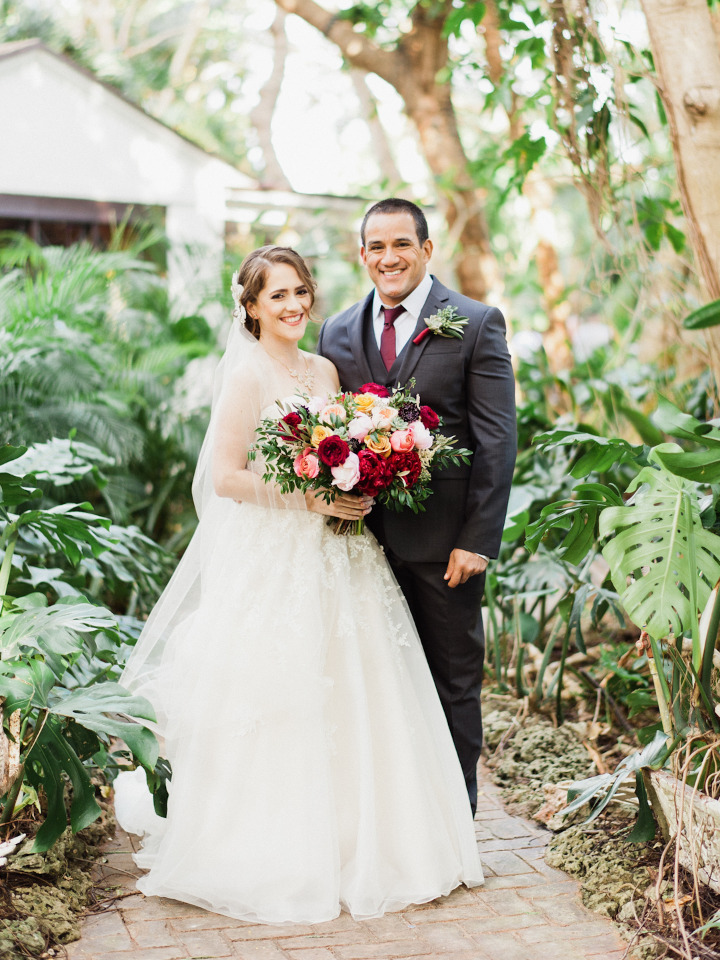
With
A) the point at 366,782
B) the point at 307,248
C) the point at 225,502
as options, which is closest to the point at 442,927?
the point at 366,782

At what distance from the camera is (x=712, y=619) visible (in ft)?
9.09

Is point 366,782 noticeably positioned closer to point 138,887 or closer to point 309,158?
point 138,887

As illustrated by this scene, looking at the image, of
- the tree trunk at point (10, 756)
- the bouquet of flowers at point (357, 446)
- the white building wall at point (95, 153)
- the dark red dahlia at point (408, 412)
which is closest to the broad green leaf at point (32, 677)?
the tree trunk at point (10, 756)

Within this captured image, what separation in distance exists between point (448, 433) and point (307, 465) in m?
0.66

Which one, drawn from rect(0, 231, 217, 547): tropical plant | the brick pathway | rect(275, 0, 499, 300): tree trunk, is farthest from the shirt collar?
rect(275, 0, 499, 300): tree trunk

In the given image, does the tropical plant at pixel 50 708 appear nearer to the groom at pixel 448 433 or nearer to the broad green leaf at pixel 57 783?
the broad green leaf at pixel 57 783

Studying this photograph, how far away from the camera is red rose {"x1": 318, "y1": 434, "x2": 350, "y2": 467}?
8.73ft

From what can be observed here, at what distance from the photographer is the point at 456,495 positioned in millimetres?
3182

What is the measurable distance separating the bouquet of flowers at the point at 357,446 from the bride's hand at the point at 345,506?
0.13 feet

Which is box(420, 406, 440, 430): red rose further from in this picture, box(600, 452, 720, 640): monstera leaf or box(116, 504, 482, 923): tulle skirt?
box(600, 452, 720, 640): monstera leaf

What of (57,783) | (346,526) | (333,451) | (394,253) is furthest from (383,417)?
(57,783)

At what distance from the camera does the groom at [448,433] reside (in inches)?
123

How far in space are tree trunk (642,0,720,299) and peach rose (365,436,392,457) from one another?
1.49m

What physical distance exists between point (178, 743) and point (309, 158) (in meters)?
18.0
